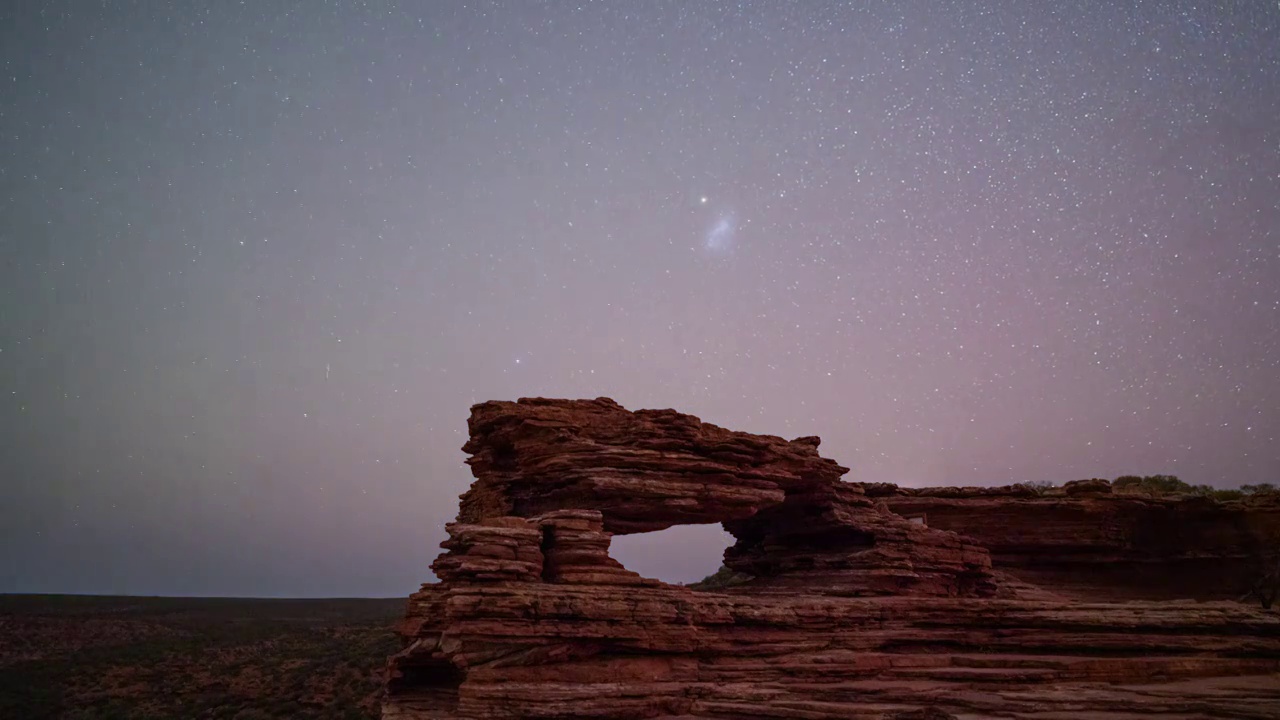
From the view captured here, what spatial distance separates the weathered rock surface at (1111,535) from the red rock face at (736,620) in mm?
5622

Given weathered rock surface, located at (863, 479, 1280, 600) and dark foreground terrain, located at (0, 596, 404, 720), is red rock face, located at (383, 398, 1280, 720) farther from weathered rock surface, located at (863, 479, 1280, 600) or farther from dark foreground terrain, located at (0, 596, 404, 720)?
dark foreground terrain, located at (0, 596, 404, 720)

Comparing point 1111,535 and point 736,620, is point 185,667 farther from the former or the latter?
point 1111,535

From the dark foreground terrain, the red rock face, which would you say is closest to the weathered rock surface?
the red rock face

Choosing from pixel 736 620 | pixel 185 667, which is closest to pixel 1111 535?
pixel 736 620

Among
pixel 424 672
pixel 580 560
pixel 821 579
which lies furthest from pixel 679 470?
pixel 424 672

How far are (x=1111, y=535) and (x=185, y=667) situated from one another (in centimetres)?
5409

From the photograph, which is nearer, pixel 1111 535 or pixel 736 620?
pixel 736 620

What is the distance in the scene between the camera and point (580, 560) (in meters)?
18.9

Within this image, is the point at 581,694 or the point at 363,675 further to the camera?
the point at 363,675

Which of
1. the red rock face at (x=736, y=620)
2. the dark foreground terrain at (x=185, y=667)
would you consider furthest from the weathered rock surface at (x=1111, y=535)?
the dark foreground terrain at (x=185, y=667)

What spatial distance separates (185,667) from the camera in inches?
1789

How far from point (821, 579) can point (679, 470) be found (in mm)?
6344

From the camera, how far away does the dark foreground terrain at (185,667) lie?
1485 inches

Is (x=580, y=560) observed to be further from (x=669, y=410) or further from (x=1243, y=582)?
(x=1243, y=582)
